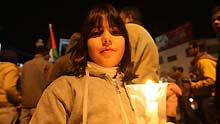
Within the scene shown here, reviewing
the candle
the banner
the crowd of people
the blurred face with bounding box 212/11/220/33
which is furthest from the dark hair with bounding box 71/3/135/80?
the banner

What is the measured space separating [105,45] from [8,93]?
307cm

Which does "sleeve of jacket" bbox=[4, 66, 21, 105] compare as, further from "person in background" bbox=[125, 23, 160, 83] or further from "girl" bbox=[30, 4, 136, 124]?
"girl" bbox=[30, 4, 136, 124]

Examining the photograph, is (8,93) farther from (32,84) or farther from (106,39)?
(106,39)

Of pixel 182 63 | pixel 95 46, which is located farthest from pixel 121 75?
pixel 182 63

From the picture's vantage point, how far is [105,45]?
6.15 ft

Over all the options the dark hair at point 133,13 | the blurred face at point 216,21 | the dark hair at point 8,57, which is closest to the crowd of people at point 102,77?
the dark hair at point 133,13

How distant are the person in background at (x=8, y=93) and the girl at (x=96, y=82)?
2.83 m

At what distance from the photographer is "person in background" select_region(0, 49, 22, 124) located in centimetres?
455

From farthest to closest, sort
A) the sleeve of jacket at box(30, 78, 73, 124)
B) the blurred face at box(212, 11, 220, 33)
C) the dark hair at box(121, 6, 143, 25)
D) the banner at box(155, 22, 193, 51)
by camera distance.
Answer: the banner at box(155, 22, 193, 51), the blurred face at box(212, 11, 220, 33), the dark hair at box(121, 6, 143, 25), the sleeve of jacket at box(30, 78, 73, 124)

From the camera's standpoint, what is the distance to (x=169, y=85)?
71.2 inches

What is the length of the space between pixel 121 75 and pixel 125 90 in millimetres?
112

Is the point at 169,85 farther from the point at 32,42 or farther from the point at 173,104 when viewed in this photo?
the point at 32,42

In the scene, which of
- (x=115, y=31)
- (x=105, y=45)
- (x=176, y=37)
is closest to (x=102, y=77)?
(x=105, y=45)

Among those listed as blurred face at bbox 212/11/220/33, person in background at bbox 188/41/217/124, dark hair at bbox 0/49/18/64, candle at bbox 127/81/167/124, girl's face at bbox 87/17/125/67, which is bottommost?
person in background at bbox 188/41/217/124
